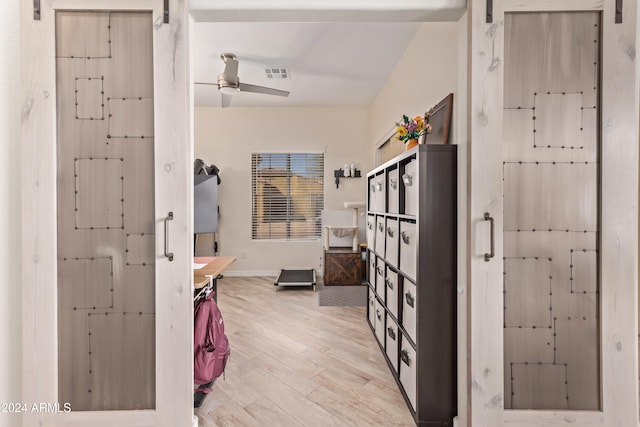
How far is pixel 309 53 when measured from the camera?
3.01 meters

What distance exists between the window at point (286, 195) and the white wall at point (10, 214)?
11.9 feet

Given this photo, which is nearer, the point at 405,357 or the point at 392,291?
the point at 405,357

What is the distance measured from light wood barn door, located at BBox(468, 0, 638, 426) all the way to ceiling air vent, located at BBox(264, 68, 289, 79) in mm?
2669

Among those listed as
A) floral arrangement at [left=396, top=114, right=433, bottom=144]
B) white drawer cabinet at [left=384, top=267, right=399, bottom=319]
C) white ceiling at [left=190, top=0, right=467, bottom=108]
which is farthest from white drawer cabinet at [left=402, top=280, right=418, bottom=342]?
white ceiling at [left=190, top=0, right=467, bottom=108]

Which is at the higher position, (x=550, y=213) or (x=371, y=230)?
(x=550, y=213)

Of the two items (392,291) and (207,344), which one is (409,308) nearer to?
(392,291)

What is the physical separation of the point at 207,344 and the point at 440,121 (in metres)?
2.15

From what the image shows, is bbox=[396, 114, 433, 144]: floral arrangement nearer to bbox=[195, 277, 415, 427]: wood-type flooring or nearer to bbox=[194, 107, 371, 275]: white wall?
bbox=[195, 277, 415, 427]: wood-type flooring

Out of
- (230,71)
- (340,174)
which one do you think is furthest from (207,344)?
(340,174)

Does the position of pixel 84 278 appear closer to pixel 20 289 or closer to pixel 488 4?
pixel 20 289

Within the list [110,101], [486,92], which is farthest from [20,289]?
[486,92]

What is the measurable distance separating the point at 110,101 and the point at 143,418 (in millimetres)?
1475

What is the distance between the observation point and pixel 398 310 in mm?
1781

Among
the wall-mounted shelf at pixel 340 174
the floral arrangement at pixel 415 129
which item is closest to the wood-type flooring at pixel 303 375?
the floral arrangement at pixel 415 129
